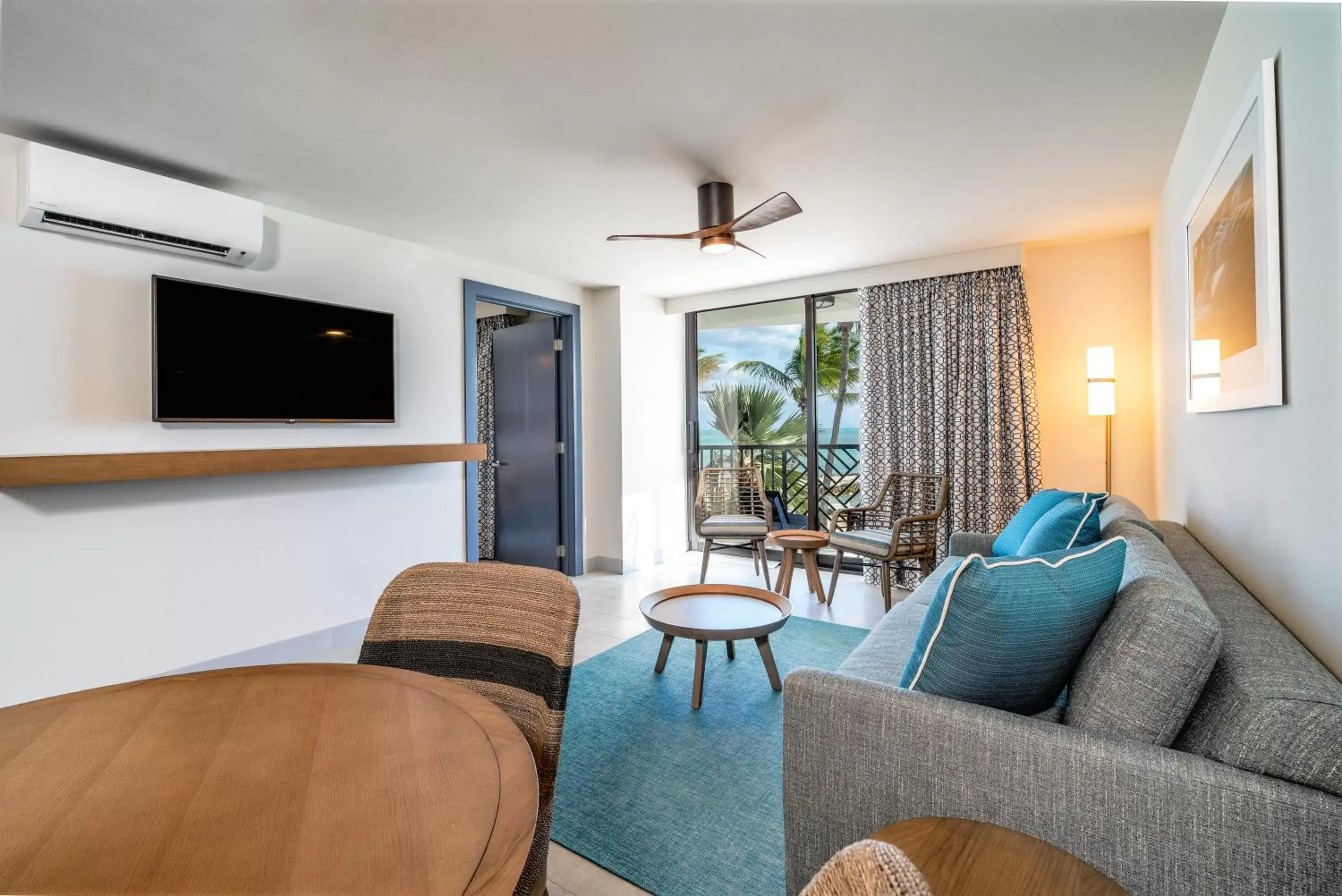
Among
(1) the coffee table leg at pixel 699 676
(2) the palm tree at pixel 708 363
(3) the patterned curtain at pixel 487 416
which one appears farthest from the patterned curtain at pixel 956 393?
(3) the patterned curtain at pixel 487 416

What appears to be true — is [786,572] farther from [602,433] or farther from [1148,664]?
[1148,664]

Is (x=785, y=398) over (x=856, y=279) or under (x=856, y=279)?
under

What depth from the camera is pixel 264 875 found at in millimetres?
600

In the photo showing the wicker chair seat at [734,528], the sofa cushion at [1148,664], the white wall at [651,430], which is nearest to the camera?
the sofa cushion at [1148,664]

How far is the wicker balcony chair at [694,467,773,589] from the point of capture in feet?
14.3

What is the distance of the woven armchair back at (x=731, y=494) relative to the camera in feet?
15.5

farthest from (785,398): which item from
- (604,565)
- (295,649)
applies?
(295,649)

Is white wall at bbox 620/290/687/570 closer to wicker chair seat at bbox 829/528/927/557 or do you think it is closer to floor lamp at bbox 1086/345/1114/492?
wicker chair seat at bbox 829/528/927/557

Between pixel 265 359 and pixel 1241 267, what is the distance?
378 cm

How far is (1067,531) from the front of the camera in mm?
1843

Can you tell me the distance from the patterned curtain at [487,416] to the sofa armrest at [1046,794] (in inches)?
182

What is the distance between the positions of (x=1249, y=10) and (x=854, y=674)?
1997 mm

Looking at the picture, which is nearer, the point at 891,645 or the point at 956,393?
the point at 891,645

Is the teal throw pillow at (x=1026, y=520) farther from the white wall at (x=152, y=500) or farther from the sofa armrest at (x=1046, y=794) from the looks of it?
the white wall at (x=152, y=500)
